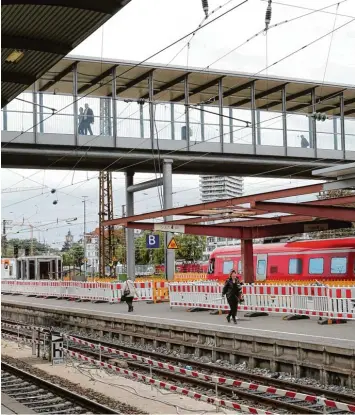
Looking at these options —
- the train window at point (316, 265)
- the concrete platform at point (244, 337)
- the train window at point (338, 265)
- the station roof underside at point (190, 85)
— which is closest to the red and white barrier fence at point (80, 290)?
the concrete platform at point (244, 337)

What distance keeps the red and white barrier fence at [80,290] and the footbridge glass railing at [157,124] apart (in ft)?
24.6

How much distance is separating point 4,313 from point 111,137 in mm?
12638

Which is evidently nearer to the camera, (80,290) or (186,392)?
(186,392)

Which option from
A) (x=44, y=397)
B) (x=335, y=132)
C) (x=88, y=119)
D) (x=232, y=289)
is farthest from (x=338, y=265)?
(x=44, y=397)

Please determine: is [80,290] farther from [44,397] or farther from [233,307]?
[44,397]

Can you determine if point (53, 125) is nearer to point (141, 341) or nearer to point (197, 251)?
point (141, 341)

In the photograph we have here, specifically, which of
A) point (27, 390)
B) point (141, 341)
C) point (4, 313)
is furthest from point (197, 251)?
point (27, 390)

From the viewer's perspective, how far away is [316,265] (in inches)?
1145

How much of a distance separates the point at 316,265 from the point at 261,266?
4.16m

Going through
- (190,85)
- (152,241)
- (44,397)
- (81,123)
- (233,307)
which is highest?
(190,85)

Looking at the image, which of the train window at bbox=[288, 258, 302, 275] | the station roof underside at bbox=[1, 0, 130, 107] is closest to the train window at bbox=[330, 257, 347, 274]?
the train window at bbox=[288, 258, 302, 275]

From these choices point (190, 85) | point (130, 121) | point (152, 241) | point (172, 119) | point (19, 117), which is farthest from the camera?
point (190, 85)

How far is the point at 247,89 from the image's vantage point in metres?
37.8

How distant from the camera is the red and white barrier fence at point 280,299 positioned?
62.2 ft
